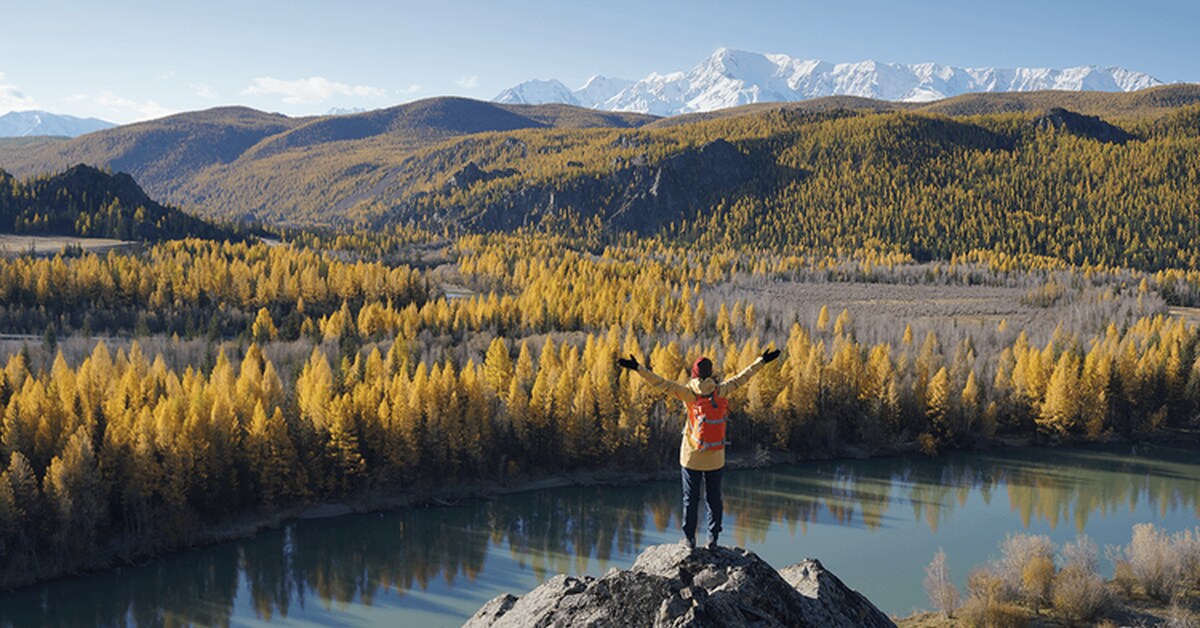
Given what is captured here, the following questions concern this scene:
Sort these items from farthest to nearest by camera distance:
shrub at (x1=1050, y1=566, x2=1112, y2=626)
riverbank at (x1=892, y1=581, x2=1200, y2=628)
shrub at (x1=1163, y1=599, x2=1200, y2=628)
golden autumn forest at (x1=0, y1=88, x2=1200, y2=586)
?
golden autumn forest at (x1=0, y1=88, x2=1200, y2=586) → shrub at (x1=1050, y1=566, x2=1112, y2=626) → riverbank at (x1=892, y1=581, x2=1200, y2=628) → shrub at (x1=1163, y1=599, x2=1200, y2=628)

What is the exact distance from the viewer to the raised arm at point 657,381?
12.6 meters

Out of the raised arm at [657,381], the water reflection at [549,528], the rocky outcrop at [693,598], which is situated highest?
the raised arm at [657,381]

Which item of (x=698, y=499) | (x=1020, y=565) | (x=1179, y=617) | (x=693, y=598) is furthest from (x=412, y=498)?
(x=693, y=598)

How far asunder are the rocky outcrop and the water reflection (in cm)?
3674

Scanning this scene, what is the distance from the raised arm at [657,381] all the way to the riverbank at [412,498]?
5194cm

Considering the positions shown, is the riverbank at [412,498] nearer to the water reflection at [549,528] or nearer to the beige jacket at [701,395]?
the water reflection at [549,528]

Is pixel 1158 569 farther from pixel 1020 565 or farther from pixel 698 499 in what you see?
pixel 698 499

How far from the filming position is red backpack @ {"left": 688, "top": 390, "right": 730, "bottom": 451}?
14344mm

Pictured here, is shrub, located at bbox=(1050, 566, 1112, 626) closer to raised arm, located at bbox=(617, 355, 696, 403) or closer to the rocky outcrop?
the rocky outcrop

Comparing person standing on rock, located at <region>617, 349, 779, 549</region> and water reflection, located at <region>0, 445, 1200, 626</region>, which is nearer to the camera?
person standing on rock, located at <region>617, 349, 779, 549</region>

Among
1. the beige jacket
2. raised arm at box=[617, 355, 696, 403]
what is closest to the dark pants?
the beige jacket

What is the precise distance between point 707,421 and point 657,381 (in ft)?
4.68

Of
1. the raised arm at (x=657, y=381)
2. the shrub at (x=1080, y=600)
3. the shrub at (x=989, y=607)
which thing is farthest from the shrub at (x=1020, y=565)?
the raised arm at (x=657, y=381)

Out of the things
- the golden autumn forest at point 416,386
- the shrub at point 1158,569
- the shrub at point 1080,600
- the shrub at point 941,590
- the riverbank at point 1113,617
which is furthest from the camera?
the golden autumn forest at point 416,386
